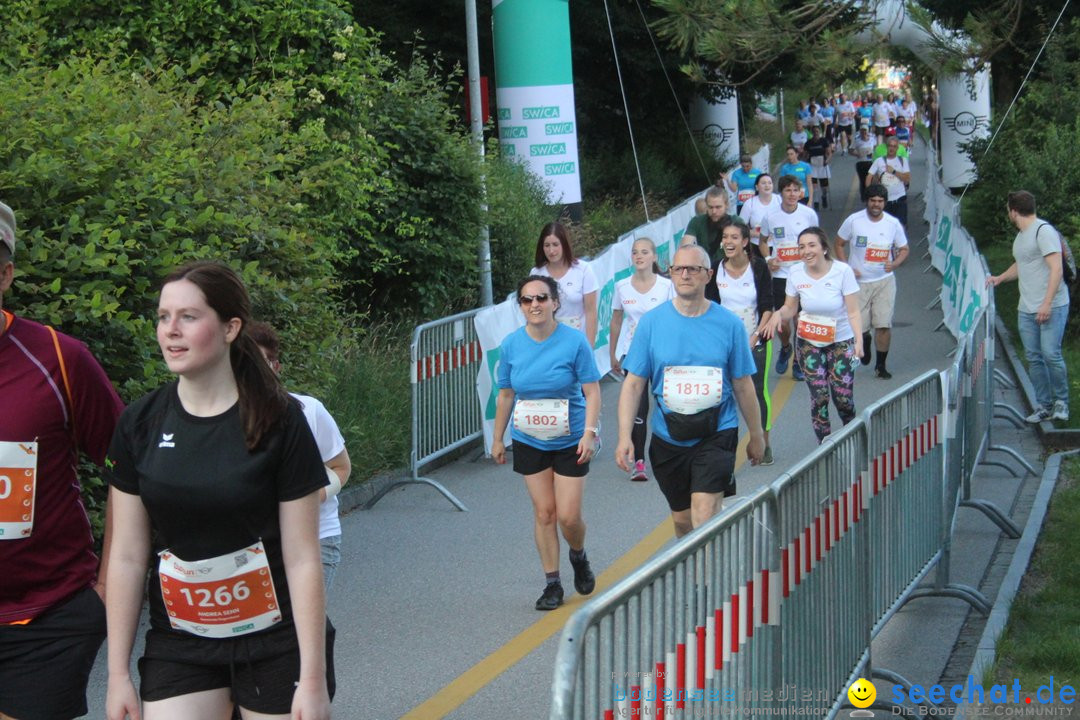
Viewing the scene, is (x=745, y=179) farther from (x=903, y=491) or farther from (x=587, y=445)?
(x=903, y=491)

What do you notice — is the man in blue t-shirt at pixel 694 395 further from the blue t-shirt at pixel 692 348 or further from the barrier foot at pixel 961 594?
the barrier foot at pixel 961 594

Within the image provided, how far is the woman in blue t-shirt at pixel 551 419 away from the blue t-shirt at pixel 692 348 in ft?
1.38

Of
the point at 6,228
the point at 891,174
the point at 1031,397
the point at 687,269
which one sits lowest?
the point at 1031,397

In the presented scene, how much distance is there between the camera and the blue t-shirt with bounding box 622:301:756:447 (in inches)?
285

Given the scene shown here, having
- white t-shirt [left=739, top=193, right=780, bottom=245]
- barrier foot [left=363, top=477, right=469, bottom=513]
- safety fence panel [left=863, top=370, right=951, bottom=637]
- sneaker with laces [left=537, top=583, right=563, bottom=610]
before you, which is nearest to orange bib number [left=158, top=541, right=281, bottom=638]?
safety fence panel [left=863, top=370, right=951, bottom=637]

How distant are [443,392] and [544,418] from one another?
12.7 feet

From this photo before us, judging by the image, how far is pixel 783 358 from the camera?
15.6m

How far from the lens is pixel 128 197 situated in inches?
303

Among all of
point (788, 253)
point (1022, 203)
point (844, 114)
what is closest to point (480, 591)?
point (1022, 203)

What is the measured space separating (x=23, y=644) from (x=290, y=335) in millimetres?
5230

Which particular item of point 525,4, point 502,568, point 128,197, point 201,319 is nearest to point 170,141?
point 128,197

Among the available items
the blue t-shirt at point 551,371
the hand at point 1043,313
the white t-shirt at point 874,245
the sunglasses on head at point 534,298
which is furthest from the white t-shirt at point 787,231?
the sunglasses on head at point 534,298

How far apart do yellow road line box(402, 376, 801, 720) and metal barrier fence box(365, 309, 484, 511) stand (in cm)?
186

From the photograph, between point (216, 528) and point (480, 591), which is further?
point (480, 591)
